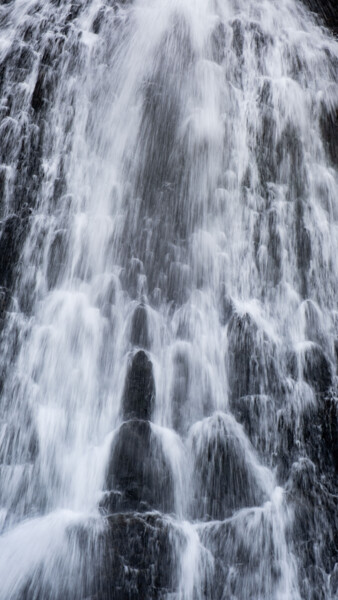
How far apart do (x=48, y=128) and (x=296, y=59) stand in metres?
4.49

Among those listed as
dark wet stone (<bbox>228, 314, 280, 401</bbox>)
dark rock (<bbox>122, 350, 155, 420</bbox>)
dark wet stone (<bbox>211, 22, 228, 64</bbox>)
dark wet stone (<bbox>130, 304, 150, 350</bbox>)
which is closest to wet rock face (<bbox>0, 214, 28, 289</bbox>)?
dark wet stone (<bbox>130, 304, 150, 350</bbox>)

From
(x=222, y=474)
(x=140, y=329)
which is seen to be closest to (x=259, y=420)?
(x=222, y=474)

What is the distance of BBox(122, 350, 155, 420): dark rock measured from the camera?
687cm

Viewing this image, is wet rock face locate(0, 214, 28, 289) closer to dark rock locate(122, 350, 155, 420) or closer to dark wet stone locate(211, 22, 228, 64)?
dark rock locate(122, 350, 155, 420)

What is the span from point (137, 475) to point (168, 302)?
96.1 inches

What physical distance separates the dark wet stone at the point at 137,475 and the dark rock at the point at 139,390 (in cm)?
35

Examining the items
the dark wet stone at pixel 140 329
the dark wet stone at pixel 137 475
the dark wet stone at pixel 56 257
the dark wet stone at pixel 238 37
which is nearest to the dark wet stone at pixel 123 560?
the dark wet stone at pixel 137 475

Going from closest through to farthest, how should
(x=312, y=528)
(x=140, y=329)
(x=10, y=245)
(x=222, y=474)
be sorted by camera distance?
(x=312, y=528), (x=222, y=474), (x=140, y=329), (x=10, y=245)

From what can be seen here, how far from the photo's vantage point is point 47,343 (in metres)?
7.40

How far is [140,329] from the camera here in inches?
292

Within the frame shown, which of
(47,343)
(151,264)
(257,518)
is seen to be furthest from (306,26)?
(257,518)

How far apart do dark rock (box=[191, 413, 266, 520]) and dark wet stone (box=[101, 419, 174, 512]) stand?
1.23 ft

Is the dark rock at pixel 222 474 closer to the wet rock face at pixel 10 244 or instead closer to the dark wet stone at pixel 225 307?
the dark wet stone at pixel 225 307

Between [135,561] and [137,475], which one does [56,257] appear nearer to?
[137,475]
